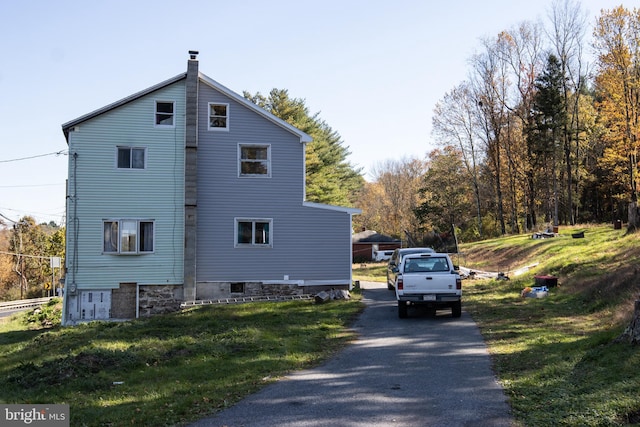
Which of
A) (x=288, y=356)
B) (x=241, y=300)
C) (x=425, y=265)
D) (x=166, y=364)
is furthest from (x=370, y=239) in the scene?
(x=166, y=364)

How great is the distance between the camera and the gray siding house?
71.6 feet

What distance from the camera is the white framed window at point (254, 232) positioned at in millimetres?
22750

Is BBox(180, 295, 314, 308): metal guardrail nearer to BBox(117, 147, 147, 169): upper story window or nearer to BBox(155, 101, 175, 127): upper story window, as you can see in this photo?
BBox(117, 147, 147, 169): upper story window

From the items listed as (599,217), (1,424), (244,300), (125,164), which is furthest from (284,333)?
(599,217)

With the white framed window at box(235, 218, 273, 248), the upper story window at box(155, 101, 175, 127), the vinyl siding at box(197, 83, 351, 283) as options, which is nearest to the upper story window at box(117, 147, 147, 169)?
the upper story window at box(155, 101, 175, 127)

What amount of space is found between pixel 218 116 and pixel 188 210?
442 cm

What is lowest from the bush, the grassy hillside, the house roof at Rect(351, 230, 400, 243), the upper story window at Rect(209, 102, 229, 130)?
the bush

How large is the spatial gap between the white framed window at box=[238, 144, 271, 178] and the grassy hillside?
33.1ft

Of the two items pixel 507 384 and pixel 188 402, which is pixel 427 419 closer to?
pixel 507 384

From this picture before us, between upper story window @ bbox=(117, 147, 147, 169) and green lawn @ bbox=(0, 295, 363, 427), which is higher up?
upper story window @ bbox=(117, 147, 147, 169)

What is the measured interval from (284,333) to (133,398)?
237 inches

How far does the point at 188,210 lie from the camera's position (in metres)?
21.9

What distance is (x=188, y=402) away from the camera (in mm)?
7227

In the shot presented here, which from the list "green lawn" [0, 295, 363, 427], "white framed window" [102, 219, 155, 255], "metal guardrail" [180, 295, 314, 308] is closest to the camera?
"green lawn" [0, 295, 363, 427]
